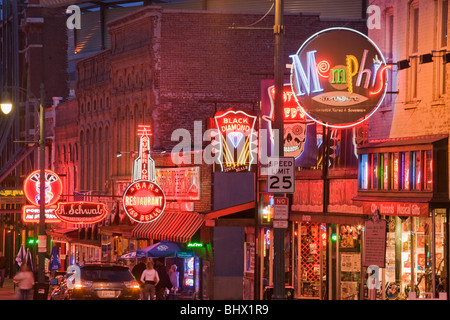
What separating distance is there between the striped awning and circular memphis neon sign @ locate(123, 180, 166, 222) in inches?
51.2

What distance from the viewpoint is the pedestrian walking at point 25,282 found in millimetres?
28875

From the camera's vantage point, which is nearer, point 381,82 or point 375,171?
point 381,82

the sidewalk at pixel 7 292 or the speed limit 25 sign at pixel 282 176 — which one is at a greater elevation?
the speed limit 25 sign at pixel 282 176

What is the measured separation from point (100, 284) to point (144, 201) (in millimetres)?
12369

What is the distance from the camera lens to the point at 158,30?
42.6 meters

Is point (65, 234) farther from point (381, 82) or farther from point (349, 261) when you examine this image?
point (381, 82)

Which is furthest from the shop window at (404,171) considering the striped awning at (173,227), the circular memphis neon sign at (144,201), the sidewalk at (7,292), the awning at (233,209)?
the sidewalk at (7,292)

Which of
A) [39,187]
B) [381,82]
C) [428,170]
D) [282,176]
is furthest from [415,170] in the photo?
[39,187]

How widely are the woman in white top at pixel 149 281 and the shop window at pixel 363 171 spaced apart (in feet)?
27.9

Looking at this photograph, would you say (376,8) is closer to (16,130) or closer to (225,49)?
(225,49)

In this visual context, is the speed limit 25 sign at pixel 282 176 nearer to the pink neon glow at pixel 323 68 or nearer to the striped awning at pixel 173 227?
the pink neon glow at pixel 323 68

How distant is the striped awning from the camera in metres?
37.2

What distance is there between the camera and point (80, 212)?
41.6m

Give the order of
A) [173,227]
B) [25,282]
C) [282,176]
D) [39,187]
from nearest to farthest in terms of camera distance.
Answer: [282,176] → [25,282] → [173,227] → [39,187]
